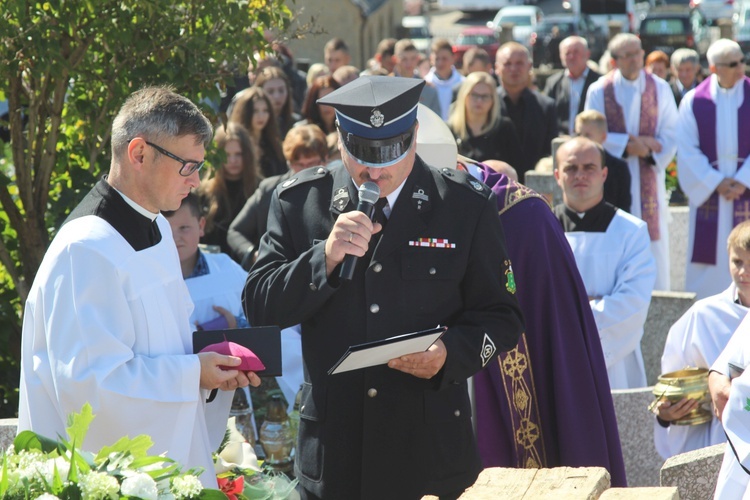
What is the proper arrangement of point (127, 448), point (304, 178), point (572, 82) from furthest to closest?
point (572, 82), point (304, 178), point (127, 448)

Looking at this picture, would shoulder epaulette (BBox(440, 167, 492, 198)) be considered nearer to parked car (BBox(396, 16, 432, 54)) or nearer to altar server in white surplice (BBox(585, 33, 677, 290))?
altar server in white surplice (BBox(585, 33, 677, 290))

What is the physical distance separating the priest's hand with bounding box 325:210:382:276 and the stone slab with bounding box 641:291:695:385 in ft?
15.0

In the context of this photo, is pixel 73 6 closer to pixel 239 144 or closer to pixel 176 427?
pixel 176 427

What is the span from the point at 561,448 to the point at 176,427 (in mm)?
1622

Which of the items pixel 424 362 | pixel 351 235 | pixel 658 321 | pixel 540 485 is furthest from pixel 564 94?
pixel 540 485

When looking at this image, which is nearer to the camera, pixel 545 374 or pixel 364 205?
pixel 364 205

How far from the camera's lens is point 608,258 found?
598cm

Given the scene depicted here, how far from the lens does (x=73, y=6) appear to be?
182 inches

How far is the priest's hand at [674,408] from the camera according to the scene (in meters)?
4.82

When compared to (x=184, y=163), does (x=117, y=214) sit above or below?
below

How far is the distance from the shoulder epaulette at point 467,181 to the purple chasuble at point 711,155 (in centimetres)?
589

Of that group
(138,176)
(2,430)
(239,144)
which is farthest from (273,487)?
(239,144)

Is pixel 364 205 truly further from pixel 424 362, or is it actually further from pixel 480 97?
pixel 480 97

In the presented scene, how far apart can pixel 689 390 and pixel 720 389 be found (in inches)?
38.3
